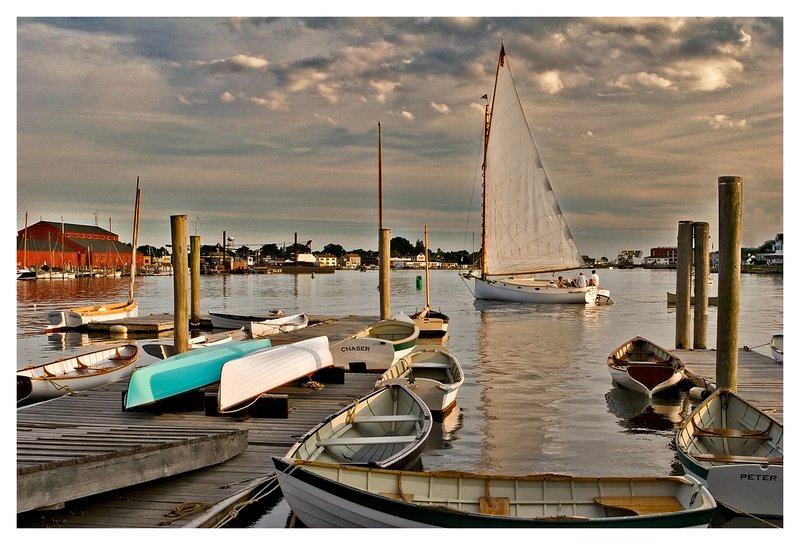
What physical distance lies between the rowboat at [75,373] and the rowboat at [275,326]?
20.3 feet

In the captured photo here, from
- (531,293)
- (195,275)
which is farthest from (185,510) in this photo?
(531,293)

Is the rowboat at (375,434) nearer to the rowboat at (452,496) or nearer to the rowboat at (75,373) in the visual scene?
the rowboat at (452,496)

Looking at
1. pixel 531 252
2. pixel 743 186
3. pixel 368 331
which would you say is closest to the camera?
pixel 743 186

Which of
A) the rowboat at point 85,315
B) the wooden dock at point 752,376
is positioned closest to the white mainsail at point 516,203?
the rowboat at point 85,315

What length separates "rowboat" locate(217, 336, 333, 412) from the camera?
10.6m

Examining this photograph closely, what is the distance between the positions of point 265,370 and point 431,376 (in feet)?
19.1

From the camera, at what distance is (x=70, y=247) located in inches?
3568

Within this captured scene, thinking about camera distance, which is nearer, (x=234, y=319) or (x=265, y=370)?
(x=265, y=370)

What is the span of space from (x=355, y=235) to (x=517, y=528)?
1151 inches

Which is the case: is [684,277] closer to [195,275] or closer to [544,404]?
[544,404]

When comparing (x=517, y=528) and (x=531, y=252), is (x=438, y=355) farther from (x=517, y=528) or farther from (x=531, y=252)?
(x=531, y=252)

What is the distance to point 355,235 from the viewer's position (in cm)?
3491

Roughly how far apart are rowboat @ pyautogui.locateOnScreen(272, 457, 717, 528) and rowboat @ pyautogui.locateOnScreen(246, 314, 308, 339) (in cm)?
1676

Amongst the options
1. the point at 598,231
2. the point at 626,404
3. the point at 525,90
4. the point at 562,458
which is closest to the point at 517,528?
the point at 562,458
